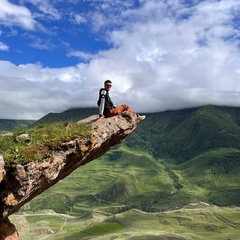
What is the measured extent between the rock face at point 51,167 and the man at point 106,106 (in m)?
0.80

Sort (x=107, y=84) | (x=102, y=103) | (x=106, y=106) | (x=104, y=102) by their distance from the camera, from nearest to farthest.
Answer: (x=107, y=84)
(x=102, y=103)
(x=104, y=102)
(x=106, y=106)

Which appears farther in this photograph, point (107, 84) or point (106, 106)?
point (106, 106)

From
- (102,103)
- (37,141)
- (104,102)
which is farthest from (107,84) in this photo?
(37,141)

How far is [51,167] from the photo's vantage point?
25500mm

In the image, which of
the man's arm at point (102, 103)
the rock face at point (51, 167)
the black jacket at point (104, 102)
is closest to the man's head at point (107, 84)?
the black jacket at point (104, 102)

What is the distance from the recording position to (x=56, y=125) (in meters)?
29.4

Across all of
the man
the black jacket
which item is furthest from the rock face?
the black jacket

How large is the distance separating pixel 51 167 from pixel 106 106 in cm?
1109

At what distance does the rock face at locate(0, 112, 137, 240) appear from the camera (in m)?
23.3

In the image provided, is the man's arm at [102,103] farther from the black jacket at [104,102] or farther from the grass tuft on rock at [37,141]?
the grass tuft on rock at [37,141]

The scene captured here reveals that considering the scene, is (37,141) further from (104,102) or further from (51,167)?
(104,102)

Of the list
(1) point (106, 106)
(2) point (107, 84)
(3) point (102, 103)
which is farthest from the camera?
(1) point (106, 106)

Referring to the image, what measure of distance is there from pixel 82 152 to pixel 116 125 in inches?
230

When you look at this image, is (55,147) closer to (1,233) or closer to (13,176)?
(13,176)
